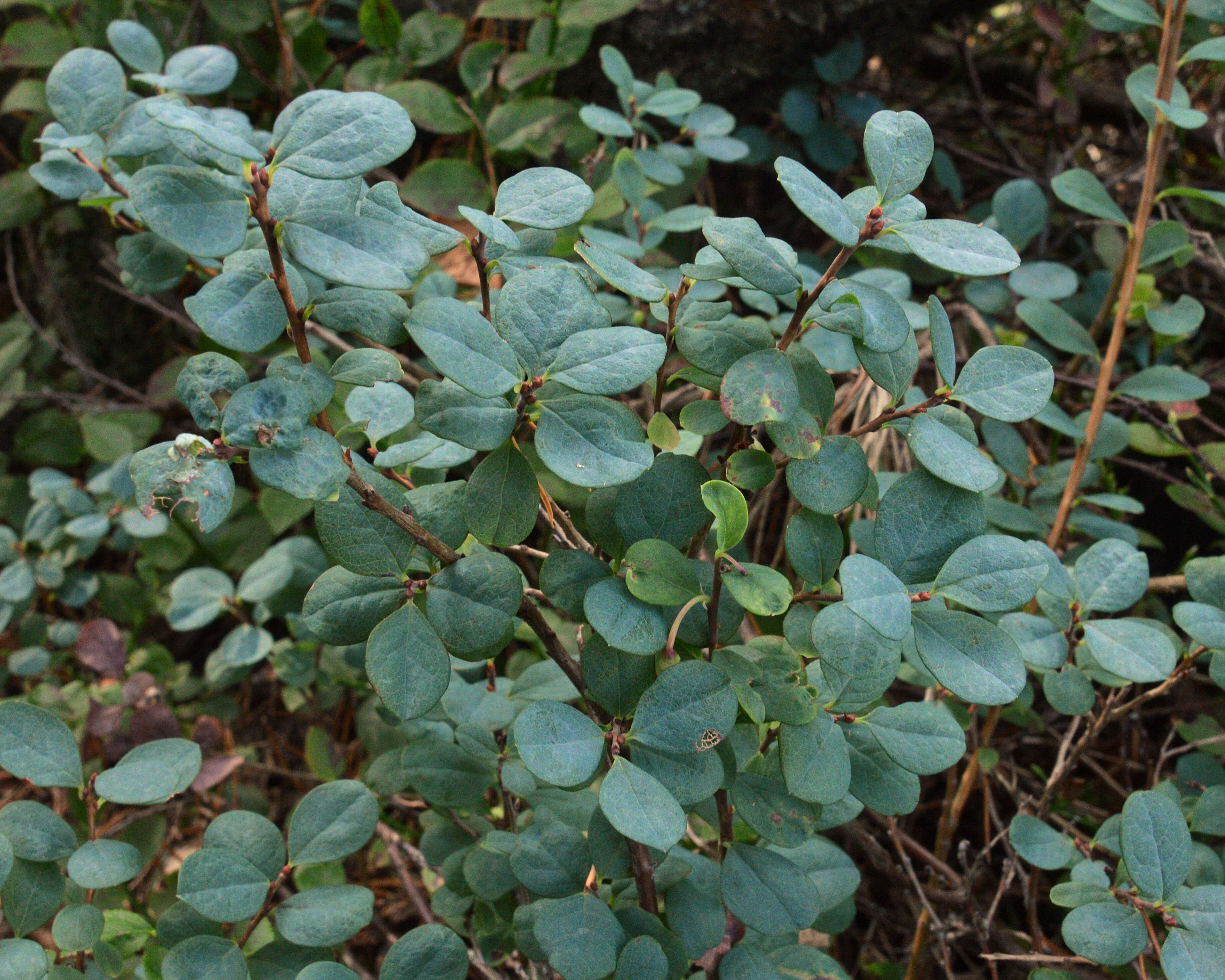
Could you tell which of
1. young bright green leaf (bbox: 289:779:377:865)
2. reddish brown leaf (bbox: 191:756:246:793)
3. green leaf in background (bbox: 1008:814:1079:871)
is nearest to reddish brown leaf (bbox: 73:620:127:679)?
reddish brown leaf (bbox: 191:756:246:793)

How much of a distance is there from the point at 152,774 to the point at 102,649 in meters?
0.81

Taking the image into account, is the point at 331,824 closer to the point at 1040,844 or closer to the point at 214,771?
the point at 214,771

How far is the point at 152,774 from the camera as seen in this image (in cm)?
89

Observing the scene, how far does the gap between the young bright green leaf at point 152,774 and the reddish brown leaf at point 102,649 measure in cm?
73

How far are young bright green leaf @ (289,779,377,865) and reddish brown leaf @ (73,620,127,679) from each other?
85cm

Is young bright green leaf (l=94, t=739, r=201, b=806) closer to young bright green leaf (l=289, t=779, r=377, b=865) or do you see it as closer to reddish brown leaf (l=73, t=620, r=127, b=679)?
young bright green leaf (l=289, t=779, r=377, b=865)

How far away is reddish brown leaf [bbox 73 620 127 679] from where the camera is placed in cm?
156

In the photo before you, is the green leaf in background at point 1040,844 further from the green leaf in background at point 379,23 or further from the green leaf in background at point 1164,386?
the green leaf in background at point 379,23

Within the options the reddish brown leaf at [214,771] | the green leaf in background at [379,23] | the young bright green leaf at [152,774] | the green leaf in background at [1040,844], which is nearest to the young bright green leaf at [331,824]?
the young bright green leaf at [152,774]

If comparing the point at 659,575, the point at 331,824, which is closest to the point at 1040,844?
the point at 659,575

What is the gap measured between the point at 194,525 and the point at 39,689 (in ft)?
1.21

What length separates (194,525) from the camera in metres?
1.67

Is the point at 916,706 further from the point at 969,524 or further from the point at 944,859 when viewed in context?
the point at 944,859

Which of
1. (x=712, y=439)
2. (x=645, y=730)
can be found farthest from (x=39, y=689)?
(x=645, y=730)
